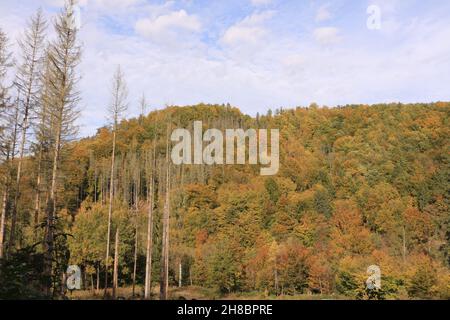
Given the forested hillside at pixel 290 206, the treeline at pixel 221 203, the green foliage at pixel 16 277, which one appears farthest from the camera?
the forested hillside at pixel 290 206

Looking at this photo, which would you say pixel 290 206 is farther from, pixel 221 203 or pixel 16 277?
pixel 16 277

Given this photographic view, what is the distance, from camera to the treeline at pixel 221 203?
69.6 feet

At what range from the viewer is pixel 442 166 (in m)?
79.9

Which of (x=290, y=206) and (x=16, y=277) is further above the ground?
(x=290, y=206)

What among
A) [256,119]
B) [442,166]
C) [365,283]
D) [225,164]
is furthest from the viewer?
[256,119]

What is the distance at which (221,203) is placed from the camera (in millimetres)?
70688

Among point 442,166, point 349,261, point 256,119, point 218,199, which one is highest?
point 256,119

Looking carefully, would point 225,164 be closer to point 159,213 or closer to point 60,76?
point 159,213

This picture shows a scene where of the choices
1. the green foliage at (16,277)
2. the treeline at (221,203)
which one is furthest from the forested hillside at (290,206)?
the green foliage at (16,277)

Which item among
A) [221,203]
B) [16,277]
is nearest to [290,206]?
[221,203]

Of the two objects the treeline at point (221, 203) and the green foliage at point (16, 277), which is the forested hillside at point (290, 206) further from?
the green foliage at point (16, 277)

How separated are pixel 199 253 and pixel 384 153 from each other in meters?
53.7
